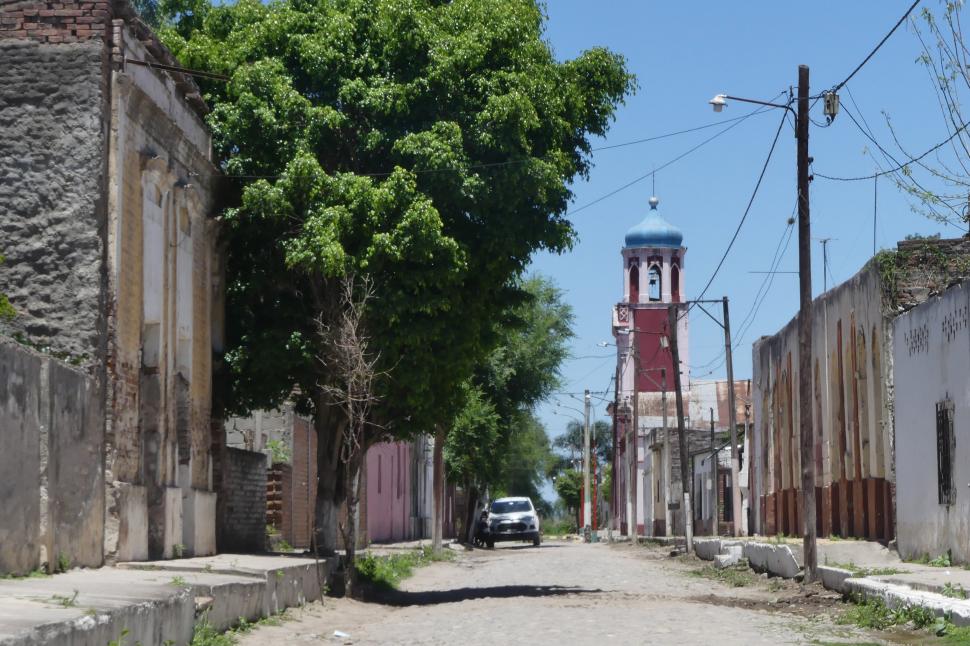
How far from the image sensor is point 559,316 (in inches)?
1885

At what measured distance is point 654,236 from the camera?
259 feet

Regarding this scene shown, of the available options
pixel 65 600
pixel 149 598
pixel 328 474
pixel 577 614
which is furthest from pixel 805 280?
pixel 65 600

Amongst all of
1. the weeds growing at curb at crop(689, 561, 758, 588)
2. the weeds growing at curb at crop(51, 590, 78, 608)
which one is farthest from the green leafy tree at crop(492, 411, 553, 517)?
the weeds growing at curb at crop(51, 590, 78, 608)

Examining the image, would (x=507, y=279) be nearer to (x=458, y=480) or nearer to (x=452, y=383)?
(x=452, y=383)

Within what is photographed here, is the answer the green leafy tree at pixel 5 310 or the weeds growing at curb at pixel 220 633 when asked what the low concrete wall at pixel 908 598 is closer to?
the weeds growing at curb at pixel 220 633

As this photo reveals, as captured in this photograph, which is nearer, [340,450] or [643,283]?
[340,450]

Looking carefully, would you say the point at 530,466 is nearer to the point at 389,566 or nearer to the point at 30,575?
the point at 389,566

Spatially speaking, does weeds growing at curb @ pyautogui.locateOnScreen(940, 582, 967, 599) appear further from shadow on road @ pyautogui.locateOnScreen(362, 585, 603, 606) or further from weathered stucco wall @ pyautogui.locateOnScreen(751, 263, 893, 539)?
weathered stucco wall @ pyautogui.locateOnScreen(751, 263, 893, 539)

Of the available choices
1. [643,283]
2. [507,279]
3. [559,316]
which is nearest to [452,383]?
[507,279]

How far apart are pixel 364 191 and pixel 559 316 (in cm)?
2832

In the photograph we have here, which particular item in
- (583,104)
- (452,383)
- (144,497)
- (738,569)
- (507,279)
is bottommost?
(738,569)

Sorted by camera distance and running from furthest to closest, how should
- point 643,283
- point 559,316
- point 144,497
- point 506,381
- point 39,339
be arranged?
point 643,283
point 559,316
point 506,381
point 144,497
point 39,339

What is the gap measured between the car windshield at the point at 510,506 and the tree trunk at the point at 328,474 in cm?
3384

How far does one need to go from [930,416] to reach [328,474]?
31.0ft
